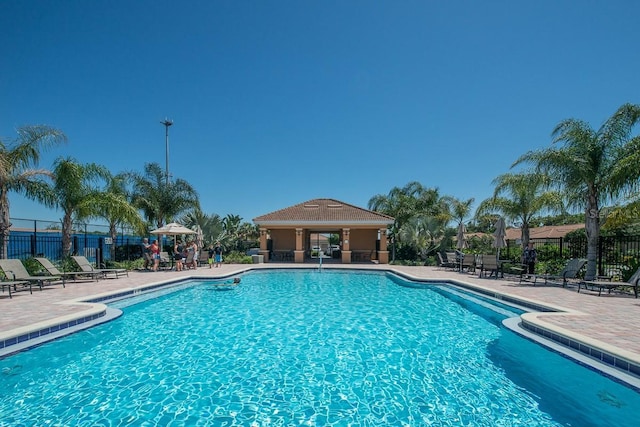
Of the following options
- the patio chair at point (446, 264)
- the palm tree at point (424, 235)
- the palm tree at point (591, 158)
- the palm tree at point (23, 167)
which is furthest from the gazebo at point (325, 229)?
the palm tree at point (23, 167)

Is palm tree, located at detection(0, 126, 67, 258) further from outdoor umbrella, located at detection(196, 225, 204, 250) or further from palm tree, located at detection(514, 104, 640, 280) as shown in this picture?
palm tree, located at detection(514, 104, 640, 280)

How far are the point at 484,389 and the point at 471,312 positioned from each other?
505cm

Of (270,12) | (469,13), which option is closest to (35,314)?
(270,12)

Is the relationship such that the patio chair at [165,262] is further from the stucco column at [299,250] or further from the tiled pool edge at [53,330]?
the stucco column at [299,250]

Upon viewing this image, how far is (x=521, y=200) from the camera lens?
18.2 m

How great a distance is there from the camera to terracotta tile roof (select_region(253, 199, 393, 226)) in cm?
2317

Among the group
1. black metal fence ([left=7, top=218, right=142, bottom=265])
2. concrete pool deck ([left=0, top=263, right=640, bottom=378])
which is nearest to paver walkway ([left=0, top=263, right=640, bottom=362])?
concrete pool deck ([left=0, top=263, right=640, bottom=378])

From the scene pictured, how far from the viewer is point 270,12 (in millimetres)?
12391

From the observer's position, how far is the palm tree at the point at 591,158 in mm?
11508

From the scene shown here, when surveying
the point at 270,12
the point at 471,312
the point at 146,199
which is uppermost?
the point at 270,12

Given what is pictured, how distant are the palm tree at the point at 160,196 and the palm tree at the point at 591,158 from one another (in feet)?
67.4

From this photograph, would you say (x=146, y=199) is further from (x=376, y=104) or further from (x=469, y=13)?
(x=469, y=13)

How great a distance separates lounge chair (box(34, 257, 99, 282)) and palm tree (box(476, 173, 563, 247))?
20.3 m

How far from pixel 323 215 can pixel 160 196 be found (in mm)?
11782
